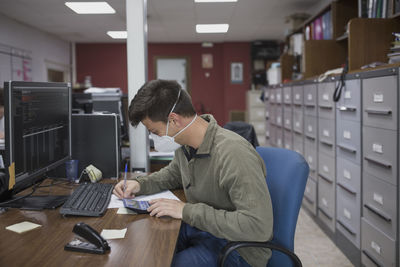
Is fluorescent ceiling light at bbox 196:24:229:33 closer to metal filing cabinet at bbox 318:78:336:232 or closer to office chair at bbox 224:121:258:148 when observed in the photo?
office chair at bbox 224:121:258:148

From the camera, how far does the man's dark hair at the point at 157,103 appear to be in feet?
4.24

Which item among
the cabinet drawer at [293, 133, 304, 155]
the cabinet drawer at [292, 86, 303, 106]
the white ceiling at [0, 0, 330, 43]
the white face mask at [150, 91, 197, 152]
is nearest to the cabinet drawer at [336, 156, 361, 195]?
the cabinet drawer at [293, 133, 304, 155]

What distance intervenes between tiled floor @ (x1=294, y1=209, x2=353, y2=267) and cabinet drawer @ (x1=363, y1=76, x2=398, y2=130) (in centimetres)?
98

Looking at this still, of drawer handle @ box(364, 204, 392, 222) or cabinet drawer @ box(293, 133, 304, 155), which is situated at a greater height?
cabinet drawer @ box(293, 133, 304, 155)

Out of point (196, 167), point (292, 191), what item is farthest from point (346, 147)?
point (196, 167)

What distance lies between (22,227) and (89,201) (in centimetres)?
27

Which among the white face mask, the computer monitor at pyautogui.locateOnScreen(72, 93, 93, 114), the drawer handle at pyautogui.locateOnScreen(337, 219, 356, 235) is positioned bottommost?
the drawer handle at pyautogui.locateOnScreen(337, 219, 356, 235)

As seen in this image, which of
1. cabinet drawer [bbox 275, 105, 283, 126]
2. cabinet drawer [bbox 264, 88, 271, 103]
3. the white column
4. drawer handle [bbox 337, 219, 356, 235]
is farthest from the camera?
cabinet drawer [bbox 264, 88, 271, 103]

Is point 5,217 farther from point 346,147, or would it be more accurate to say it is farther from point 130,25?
point 346,147

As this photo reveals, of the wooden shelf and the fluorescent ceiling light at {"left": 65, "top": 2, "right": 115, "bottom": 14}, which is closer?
the wooden shelf

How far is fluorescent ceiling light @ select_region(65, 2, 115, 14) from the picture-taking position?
218 inches

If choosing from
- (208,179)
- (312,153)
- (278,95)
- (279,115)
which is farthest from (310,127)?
(208,179)

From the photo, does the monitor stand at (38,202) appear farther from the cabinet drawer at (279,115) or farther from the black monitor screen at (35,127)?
the cabinet drawer at (279,115)

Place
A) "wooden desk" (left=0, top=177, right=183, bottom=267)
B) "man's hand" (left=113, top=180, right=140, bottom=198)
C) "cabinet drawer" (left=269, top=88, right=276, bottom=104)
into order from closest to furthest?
"wooden desk" (left=0, top=177, right=183, bottom=267), "man's hand" (left=113, top=180, right=140, bottom=198), "cabinet drawer" (left=269, top=88, right=276, bottom=104)
